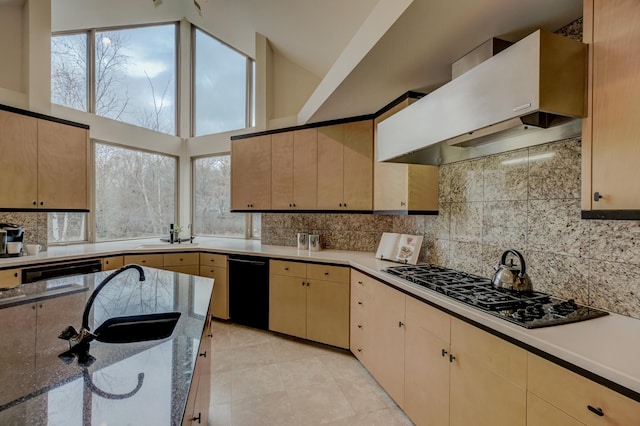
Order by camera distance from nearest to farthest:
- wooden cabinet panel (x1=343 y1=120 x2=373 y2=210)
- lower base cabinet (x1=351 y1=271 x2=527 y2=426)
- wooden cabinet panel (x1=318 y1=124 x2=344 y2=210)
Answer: lower base cabinet (x1=351 y1=271 x2=527 y2=426) → wooden cabinet panel (x1=343 y1=120 x2=373 y2=210) → wooden cabinet panel (x1=318 y1=124 x2=344 y2=210)

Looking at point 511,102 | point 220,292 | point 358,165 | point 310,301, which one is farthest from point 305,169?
point 511,102

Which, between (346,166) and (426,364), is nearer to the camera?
(426,364)

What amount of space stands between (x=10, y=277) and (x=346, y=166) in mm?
3230


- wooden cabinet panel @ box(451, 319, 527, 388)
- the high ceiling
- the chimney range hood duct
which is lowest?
wooden cabinet panel @ box(451, 319, 527, 388)

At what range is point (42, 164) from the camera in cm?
308

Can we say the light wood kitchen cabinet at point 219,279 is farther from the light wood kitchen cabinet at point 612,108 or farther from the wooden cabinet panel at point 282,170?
the light wood kitchen cabinet at point 612,108

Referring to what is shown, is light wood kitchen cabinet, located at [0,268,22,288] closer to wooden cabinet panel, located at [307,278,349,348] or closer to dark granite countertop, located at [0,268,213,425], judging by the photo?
dark granite countertop, located at [0,268,213,425]

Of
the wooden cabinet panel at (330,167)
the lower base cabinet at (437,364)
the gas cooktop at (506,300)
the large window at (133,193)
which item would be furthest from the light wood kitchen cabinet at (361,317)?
the large window at (133,193)

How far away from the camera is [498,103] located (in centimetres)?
128

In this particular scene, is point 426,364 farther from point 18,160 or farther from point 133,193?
point 133,193

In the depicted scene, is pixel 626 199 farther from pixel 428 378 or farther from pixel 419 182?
pixel 419 182

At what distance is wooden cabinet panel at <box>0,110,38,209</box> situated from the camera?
283 centimetres

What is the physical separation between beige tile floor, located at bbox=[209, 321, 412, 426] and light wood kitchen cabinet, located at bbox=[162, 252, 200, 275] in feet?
3.31

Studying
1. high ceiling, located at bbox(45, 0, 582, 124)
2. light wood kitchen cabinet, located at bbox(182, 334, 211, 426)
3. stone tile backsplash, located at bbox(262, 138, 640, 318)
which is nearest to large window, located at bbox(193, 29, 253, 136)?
high ceiling, located at bbox(45, 0, 582, 124)
